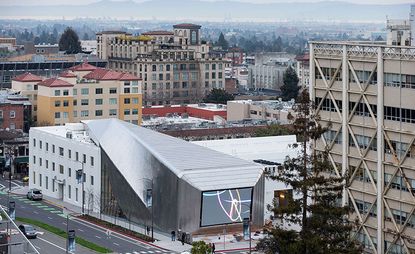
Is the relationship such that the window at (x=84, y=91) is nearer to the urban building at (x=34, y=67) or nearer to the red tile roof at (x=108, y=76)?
the red tile roof at (x=108, y=76)

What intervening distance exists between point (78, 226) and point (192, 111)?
1204 inches

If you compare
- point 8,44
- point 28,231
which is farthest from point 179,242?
point 8,44

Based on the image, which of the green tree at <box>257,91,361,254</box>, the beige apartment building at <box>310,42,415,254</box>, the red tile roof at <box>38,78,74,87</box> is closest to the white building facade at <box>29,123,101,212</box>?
the red tile roof at <box>38,78,74,87</box>

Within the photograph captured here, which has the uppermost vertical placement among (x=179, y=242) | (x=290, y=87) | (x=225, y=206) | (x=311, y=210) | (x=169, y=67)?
(x=169, y=67)

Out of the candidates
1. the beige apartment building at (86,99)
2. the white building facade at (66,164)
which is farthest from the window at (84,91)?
the white building facade at (66,164)

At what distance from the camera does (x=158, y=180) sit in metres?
41.4

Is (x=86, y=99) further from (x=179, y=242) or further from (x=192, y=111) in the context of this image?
(x=179, y=242)

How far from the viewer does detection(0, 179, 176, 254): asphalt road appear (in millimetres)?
37875

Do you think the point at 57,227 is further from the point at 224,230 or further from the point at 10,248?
the point at 10,248

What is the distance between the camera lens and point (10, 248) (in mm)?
24984

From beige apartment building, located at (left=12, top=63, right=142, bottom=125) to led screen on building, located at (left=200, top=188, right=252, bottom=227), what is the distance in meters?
24.8

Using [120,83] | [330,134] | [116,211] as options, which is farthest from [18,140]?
[330,134]

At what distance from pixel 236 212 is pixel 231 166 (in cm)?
166

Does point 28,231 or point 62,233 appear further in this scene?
point 62,233
